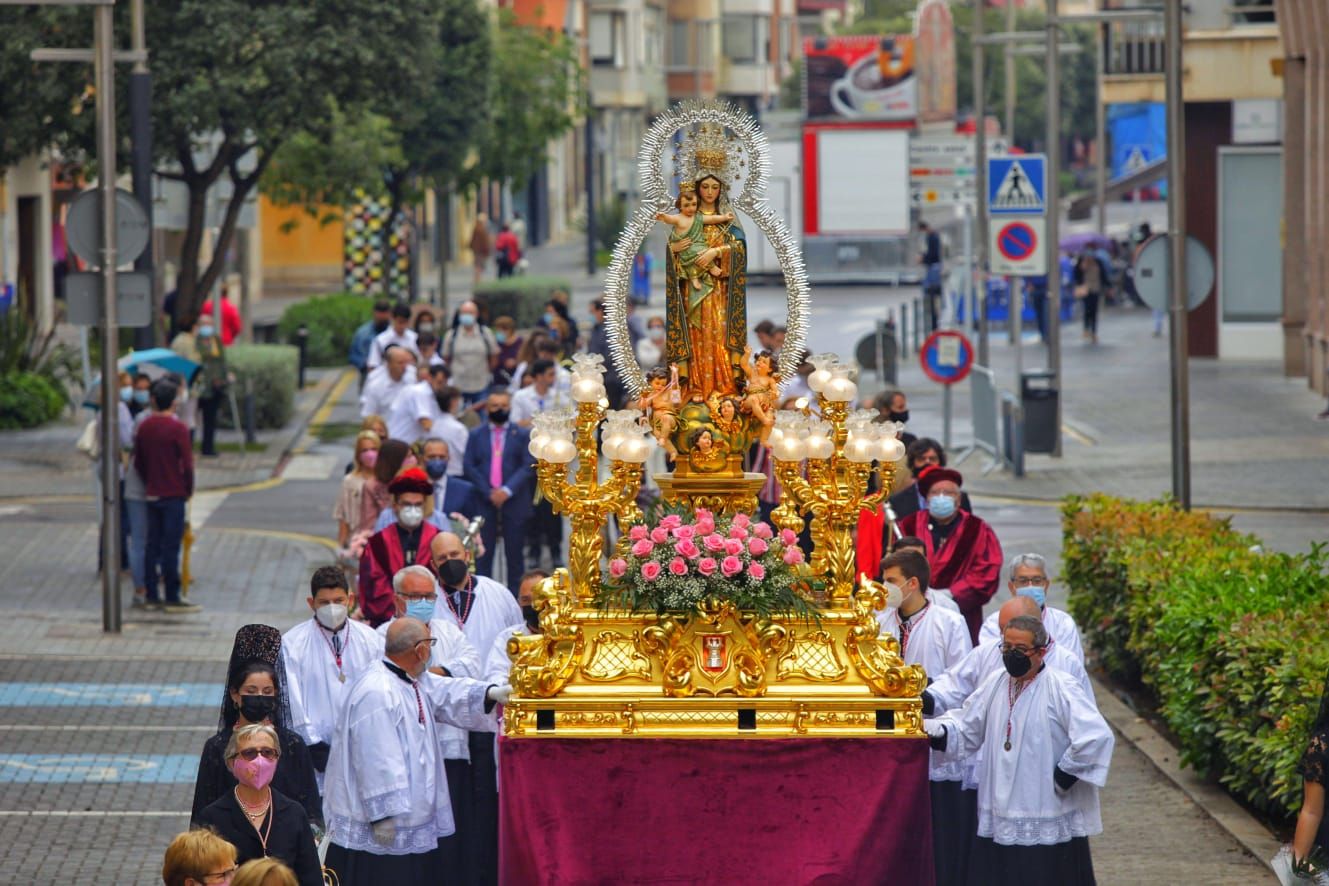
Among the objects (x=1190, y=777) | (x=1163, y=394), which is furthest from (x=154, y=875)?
(x=1163, y=394)

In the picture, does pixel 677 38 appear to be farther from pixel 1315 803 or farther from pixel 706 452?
pixel 1315 803

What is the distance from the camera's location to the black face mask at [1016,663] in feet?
32.3

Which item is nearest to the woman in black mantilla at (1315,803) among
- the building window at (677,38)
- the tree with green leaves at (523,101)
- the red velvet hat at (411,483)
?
the red velvet hat at (411,483)

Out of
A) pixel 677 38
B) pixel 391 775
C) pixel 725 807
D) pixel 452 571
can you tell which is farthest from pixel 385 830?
pixel 677 38

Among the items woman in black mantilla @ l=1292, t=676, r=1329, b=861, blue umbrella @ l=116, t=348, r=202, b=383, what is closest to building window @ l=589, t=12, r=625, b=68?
blue umbrella @ l=116, t=348, r=202, b=383

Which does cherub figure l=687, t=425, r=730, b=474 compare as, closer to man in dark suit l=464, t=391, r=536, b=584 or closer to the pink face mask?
the pink face mask

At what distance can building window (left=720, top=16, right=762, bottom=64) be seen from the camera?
9931 centimetres

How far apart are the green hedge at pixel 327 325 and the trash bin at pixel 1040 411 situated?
53.0ft

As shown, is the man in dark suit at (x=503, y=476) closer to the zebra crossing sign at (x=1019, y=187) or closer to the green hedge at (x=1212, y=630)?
the green hedge at (x=1212, y=630)

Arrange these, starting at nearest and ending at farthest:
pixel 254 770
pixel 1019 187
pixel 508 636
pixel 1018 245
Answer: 1. pixel 254 770
2. pixel 508 636
3. pixel 1019 187
4. pixel 1018 245

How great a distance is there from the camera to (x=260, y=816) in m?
8.30

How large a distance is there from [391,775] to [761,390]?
2696 mm

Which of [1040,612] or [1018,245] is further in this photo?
[1018,245]

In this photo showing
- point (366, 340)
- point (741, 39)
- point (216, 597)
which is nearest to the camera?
point (216, 597)
